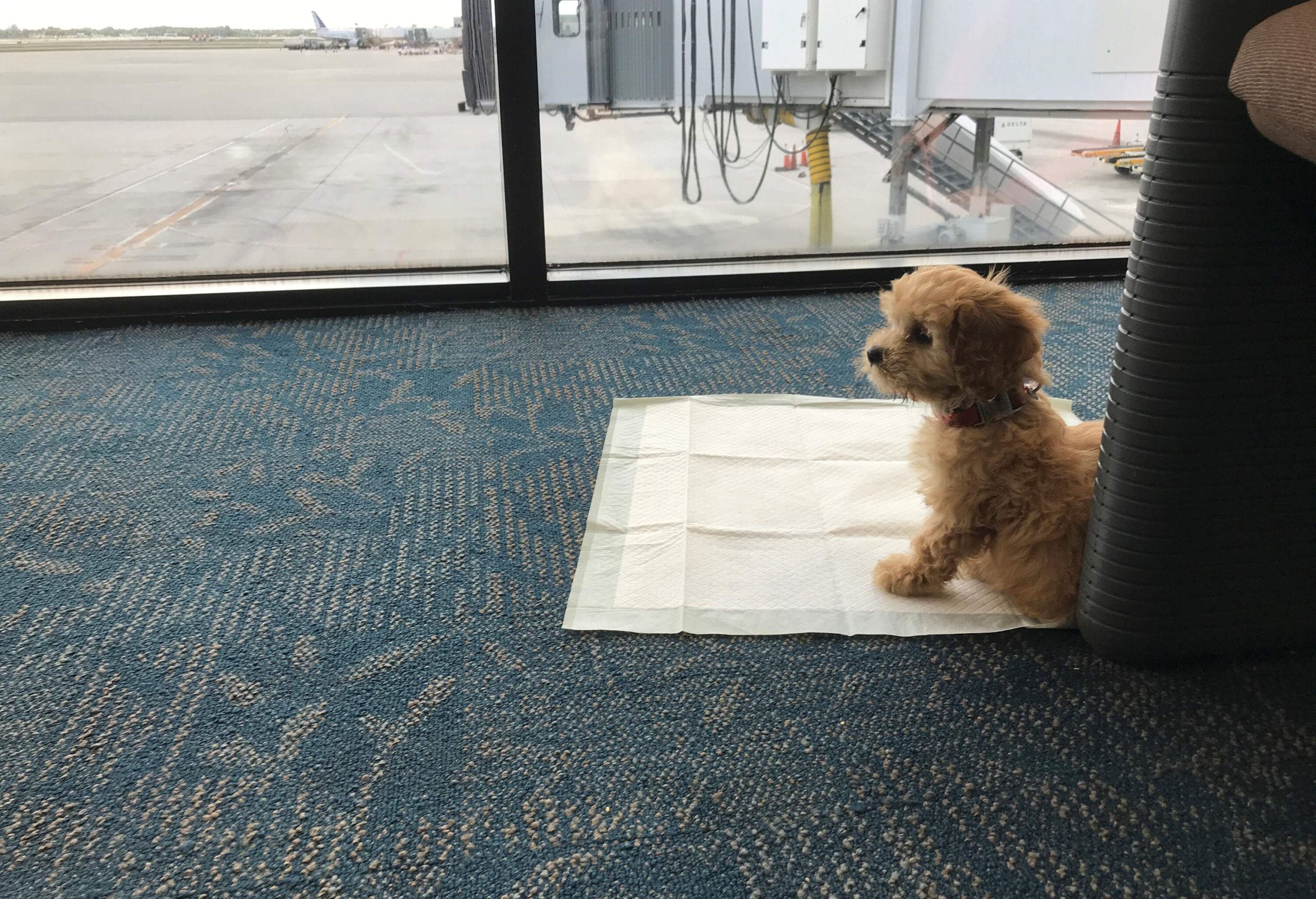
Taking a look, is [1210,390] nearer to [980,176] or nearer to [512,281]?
[512,281]

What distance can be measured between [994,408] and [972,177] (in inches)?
87.7

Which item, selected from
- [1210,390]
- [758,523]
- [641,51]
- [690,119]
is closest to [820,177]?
[690,119]

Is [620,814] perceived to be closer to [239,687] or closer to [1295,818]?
[239,687]

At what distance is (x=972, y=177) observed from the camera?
320cm

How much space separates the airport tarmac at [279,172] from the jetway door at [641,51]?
0.09m

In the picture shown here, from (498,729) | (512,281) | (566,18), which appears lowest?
(498,729)

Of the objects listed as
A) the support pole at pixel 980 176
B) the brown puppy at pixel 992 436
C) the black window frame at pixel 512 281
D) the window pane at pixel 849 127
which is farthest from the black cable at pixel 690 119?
the brown puppy at pixel 992 436

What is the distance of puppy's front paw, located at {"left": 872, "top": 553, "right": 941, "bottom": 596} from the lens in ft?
4.35

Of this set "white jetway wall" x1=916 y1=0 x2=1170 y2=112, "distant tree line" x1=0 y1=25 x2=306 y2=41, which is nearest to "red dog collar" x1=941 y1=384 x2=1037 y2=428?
"white jetway wall" x1=916 y1=0 x2=1170 y2=112

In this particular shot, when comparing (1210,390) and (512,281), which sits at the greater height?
(1210,390)

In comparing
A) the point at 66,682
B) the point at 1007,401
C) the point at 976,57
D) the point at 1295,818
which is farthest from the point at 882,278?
the point at 66,682

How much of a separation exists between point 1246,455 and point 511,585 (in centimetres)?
91

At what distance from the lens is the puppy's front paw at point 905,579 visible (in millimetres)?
1327

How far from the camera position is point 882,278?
2775 mm
